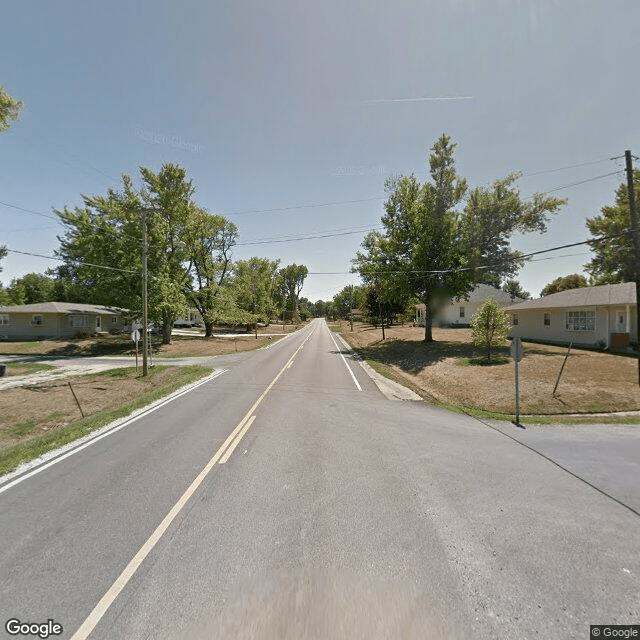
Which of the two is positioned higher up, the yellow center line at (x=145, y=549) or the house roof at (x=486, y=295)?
the house roof at (x=486, y=295)

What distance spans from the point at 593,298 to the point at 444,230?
41.4 feet

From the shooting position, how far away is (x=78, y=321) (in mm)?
39594

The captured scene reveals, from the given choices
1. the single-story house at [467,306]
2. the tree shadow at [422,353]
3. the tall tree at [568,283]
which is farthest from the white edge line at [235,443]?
the tall tree at [568,283]

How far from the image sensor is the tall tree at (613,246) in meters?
31.2

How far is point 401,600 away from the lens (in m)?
3.07

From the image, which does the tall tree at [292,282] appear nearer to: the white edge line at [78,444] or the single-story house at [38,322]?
the single-story house at [38,322]

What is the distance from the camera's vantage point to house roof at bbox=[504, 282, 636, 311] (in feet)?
74.1

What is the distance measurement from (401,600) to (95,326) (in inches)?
1954

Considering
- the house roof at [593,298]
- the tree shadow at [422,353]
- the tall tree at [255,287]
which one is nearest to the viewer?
the tree shadow at [422,353]

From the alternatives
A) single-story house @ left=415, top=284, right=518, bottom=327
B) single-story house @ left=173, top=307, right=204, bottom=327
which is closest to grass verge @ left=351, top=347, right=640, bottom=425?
single-story house @ left=415, top=284, right=518, bottom=327

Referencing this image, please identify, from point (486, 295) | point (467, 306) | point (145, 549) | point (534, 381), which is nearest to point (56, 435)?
point (145, 549)

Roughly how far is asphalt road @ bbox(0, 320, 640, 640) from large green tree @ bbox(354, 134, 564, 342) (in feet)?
71.8

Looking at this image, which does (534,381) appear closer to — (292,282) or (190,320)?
(190,320)

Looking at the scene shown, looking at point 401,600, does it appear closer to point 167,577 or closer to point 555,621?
point 555,621
